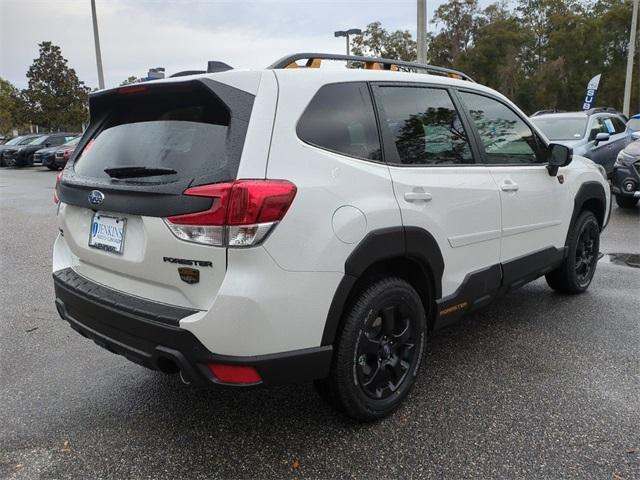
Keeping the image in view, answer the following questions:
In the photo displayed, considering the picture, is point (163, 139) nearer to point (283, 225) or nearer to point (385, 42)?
point (283, 225)

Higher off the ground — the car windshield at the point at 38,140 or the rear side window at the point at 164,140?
the car windshield at the point at 38,140

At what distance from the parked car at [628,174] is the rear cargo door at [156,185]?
850 centimetres

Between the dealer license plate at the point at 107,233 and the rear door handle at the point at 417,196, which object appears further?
the rear door handle at the point at 417,196

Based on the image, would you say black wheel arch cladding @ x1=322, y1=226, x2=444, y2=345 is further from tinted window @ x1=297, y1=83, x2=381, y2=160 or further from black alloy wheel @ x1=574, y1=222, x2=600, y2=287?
black alloy wheel @ x1=574, y1=222, x2=600, y2=287

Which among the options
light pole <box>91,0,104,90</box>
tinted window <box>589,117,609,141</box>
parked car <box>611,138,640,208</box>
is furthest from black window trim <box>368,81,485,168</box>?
light pole <box>91,0,104,90</box>

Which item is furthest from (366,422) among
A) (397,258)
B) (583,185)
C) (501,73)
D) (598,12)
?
(598,12)

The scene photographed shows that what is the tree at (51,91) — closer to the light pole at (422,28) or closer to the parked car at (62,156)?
the parked car at (62,156)

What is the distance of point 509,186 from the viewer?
3.52m

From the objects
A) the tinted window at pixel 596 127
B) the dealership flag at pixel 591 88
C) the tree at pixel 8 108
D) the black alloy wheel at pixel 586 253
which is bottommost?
the black alloy wheel at pixel 586 253

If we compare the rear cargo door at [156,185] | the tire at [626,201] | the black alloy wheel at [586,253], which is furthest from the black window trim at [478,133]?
the tire at [626,201]

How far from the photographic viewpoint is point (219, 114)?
2.34 meters

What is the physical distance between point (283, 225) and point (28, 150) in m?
27.8

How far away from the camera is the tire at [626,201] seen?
31.7ft

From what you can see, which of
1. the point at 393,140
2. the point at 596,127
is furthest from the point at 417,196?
the point at 596,127
